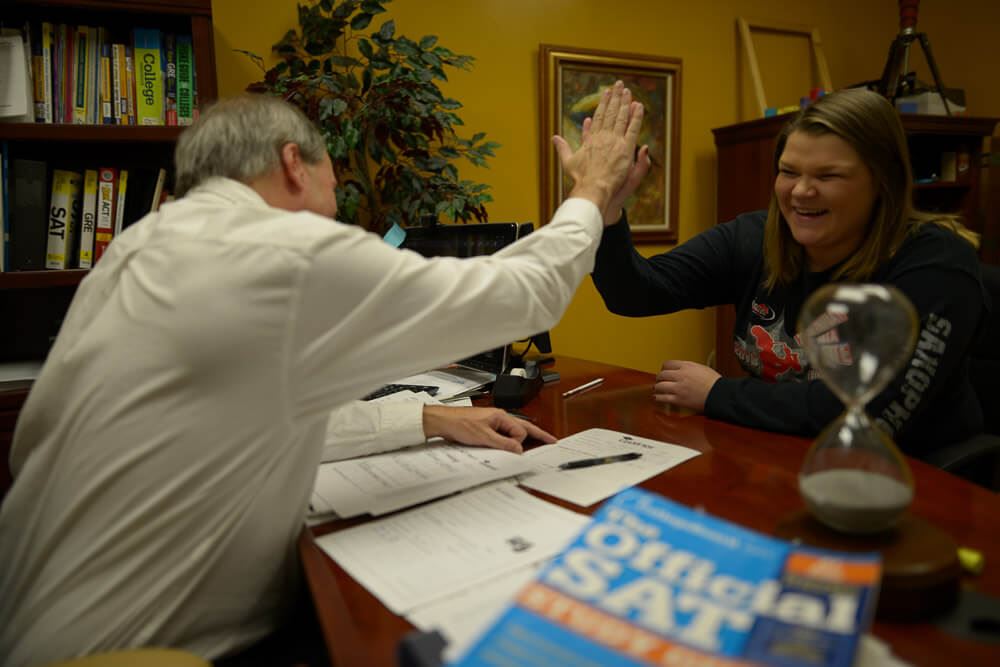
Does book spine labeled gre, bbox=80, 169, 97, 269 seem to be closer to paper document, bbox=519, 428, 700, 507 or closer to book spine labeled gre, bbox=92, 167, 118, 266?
book spine labeled gre, bbox=92, 167, 118, 266

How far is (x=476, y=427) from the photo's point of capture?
1.13 meters

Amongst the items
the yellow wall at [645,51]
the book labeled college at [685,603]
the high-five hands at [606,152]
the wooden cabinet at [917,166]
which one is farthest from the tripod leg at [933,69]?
the book labeled college at [685,603]

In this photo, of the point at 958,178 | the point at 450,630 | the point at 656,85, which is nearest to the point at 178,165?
the point at 450,630

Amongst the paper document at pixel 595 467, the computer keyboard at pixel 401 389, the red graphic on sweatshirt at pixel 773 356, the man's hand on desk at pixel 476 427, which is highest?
the red graphic on sweatshirt at pixel 773 356

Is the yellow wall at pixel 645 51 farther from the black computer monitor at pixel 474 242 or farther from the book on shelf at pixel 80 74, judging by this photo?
the black computer monitor at pixel 474 242

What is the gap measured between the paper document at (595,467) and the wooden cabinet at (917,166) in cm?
203

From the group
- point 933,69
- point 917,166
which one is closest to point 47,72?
point 933,69

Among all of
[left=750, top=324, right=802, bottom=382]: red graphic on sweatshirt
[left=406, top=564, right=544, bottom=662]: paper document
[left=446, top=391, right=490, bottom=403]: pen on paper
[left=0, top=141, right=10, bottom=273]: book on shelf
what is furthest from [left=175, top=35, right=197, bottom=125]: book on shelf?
[left=406, top=564, right=544, bottom=662]: paper document

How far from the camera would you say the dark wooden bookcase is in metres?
1.89

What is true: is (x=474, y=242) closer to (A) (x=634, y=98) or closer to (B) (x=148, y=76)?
(B) (x=148, y=76)

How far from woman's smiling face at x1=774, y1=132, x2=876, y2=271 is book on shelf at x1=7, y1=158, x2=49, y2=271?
6.84ft

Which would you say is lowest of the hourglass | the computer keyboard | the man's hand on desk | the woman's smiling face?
the computer keyboard

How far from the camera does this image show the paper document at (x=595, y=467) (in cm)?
92

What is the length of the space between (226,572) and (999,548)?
91 centimetres
